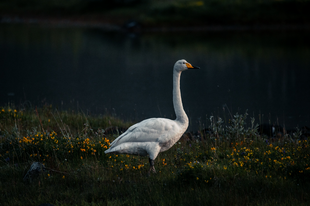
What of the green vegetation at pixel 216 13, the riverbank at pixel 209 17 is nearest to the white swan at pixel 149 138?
the riverbank at pixel 209 17

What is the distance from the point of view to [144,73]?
26.3 metres

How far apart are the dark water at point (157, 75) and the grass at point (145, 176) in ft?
17.4

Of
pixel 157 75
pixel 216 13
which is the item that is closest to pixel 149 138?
pixel 157 75

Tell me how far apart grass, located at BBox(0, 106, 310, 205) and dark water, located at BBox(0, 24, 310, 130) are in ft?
17.4

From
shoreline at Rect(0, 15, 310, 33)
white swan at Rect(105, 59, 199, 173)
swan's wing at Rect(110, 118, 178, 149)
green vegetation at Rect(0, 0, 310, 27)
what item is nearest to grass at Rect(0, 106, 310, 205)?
white swan at Rect(105, 59, 199, 173)

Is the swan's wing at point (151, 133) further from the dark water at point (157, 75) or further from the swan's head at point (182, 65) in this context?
the dark water at point (157, 75)

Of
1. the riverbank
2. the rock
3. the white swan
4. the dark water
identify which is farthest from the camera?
the riverbank

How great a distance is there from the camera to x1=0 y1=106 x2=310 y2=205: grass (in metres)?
5.74

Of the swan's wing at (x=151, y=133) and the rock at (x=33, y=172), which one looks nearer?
the rock at (x=33, y=172)

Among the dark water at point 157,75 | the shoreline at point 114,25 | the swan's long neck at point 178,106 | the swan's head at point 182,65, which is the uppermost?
the shoreline at point 114,25

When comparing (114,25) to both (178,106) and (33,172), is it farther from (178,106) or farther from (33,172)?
(33,172)

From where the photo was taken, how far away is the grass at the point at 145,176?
5.74 metres

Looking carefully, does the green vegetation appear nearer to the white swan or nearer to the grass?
the grass

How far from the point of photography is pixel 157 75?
25.4 m
